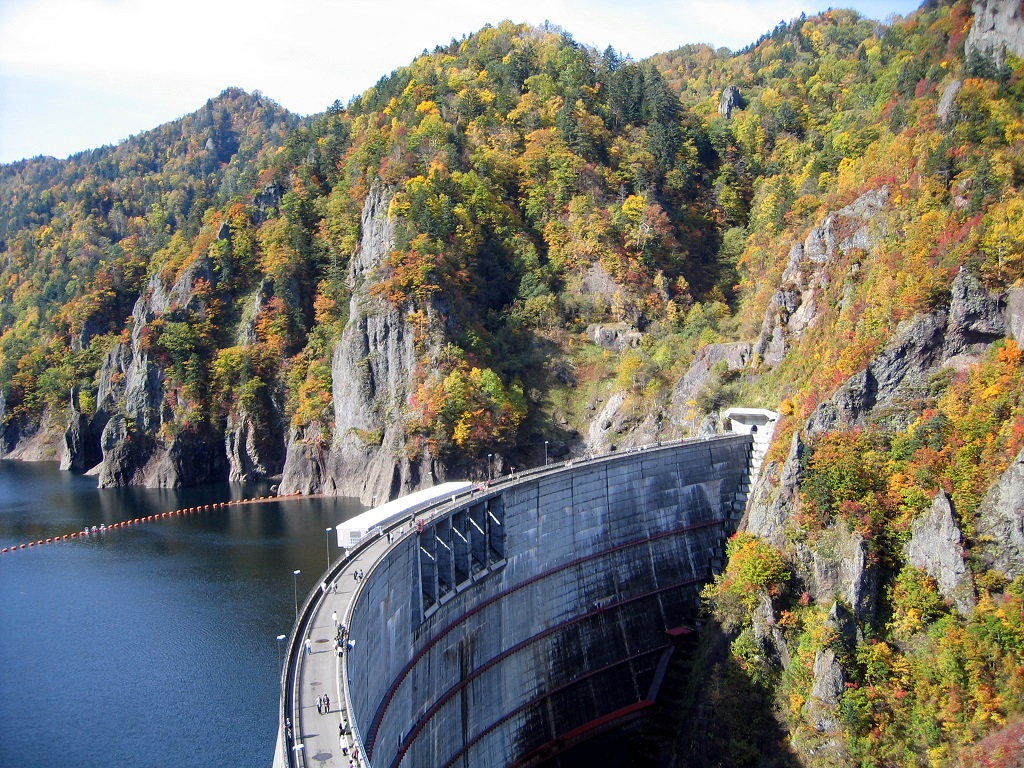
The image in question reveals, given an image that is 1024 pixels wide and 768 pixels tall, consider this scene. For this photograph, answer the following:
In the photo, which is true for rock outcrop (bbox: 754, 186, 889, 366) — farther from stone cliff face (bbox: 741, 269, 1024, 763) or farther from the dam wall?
stone cliff face (bbox: 741, 269, 1024, 763)

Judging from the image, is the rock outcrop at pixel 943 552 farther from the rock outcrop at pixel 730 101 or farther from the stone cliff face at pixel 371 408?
the rock outcrop at pixel 730 101

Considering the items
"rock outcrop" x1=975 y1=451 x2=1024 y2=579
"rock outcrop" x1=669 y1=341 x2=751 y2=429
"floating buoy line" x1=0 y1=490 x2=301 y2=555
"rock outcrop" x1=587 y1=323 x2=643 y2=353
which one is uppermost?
"rock outcrop" x1=587 y1=323 x2=643 y2=353

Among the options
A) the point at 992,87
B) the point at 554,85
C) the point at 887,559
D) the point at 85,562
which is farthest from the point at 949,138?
the point at 85,562

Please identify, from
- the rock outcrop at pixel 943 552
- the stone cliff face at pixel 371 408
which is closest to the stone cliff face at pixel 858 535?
the rock outcrop at pixel 943 552

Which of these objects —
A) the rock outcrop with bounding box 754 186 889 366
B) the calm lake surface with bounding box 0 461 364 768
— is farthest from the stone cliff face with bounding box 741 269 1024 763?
the calm lake surface with bounding box 0 461 364 768

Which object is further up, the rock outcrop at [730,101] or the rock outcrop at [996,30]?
the rock outcrop at [730,101]

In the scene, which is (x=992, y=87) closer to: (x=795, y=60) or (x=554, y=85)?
(x=554, y=85)
